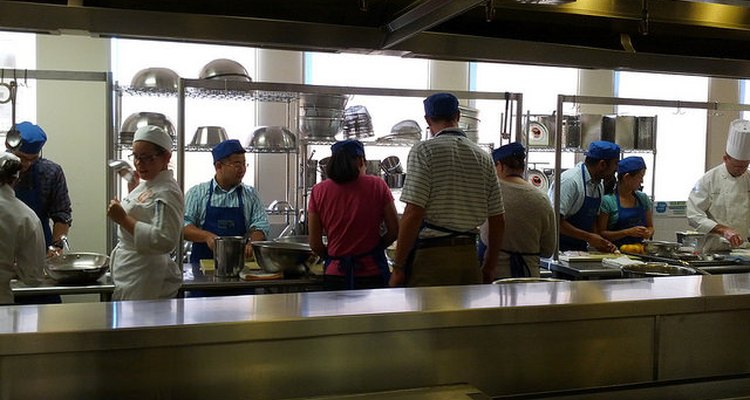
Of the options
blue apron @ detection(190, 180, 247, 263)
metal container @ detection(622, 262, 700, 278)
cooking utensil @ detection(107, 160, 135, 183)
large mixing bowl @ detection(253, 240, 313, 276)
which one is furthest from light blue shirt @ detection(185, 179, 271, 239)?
metal container @ detection(622, 262, 700, 278)

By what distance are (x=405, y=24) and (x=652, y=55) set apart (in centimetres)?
110

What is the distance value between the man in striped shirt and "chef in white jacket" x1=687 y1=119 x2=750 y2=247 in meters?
2.14

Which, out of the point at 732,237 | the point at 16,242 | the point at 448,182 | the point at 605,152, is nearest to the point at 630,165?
the point at 605,152

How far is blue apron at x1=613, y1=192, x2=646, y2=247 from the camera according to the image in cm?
399

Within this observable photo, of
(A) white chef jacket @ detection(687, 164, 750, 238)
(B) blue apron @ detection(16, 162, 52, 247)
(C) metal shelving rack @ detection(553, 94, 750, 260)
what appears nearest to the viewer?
(B) blue apron @ detection(16, 162, 52, 247)

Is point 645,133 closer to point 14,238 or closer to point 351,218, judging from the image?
point 351,218

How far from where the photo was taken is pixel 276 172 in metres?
5.66

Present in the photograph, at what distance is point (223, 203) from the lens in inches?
132

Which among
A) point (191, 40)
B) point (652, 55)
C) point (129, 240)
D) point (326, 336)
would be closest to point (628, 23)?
point (652, 55)

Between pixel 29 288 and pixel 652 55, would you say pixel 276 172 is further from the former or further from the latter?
pixel 652 55

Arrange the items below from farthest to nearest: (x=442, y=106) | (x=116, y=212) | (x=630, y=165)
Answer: (x=630, y=165)
(x=442, y=106)
(x=116, y=212)

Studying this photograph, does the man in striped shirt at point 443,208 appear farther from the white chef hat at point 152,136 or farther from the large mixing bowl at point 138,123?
the large mixing bowl at point 138,123

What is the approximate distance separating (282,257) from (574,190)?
1.75 m

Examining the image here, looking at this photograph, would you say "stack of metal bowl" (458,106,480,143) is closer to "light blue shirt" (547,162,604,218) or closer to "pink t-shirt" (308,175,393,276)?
"light blue shirt" (547,162,604,218)
